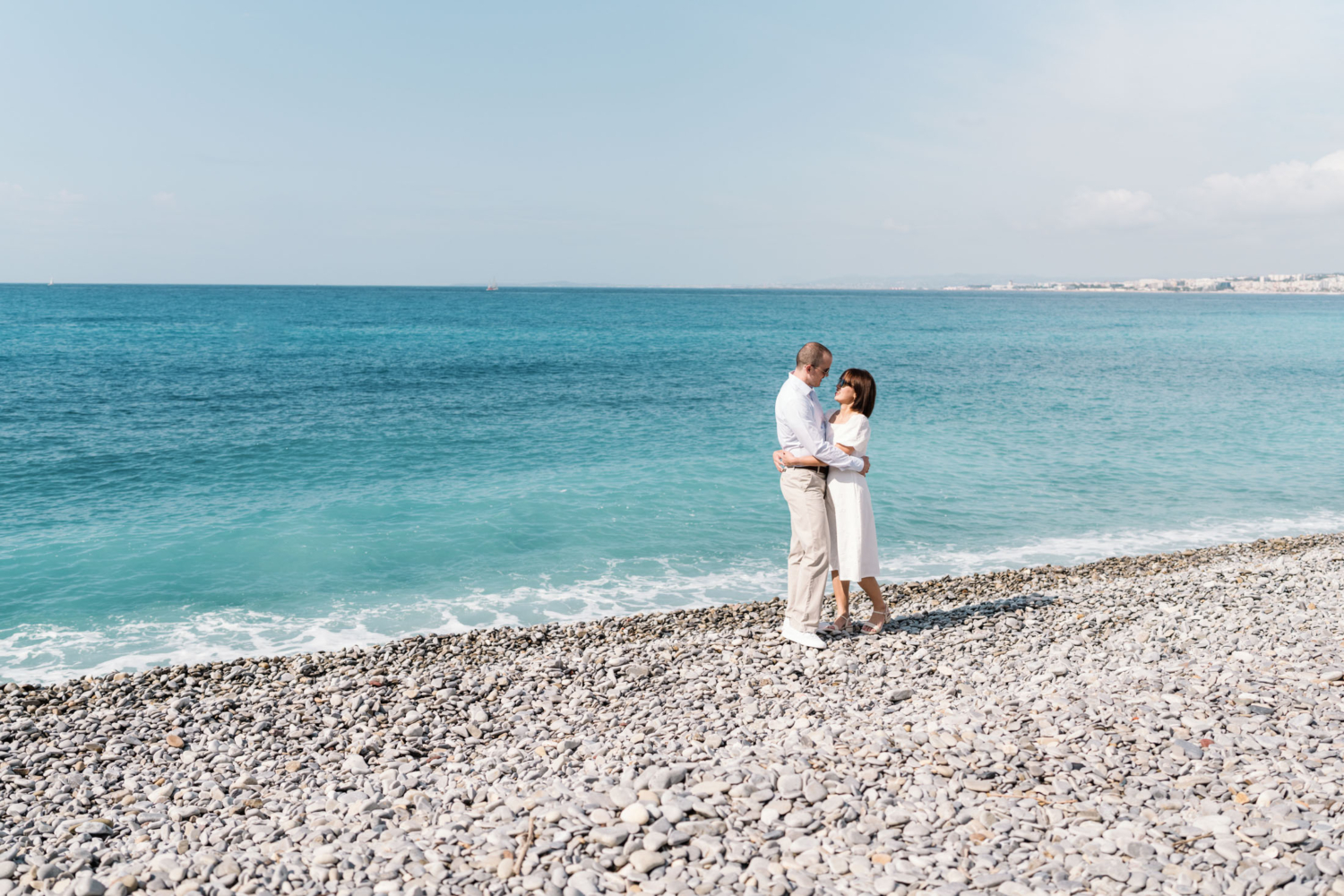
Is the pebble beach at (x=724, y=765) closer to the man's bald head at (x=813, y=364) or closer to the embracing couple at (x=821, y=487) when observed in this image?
the embracing couple at (x=821, y=487)

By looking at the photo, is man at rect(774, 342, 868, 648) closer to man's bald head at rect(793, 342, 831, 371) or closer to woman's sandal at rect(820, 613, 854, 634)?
man's bald head at rect(793, 342, 831, 371)

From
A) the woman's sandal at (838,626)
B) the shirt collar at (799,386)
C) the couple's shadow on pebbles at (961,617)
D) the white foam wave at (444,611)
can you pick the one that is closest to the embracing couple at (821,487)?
the shirt collar at (799,386)

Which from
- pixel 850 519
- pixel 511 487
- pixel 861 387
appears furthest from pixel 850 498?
pixel 511 487

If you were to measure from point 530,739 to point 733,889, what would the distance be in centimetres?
244

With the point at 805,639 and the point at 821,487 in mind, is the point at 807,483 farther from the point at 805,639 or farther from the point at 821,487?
the point at 805,639

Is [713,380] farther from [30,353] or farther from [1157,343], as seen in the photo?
[1157,343]

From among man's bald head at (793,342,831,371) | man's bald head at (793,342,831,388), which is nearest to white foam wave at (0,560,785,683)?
man's bald head at (793,342,831,388)

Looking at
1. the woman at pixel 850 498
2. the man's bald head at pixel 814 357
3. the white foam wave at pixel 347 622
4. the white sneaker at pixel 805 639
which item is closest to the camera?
the man's bald head at pixel 814 357

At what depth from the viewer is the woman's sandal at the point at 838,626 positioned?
7.88 metres

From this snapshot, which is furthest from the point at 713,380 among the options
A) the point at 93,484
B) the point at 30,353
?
the point at 30,353

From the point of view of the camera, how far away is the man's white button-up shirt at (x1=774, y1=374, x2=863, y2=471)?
6.82m

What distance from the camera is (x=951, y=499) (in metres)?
16.2

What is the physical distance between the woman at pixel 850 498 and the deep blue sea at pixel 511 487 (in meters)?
3.84

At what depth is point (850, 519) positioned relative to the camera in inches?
290
